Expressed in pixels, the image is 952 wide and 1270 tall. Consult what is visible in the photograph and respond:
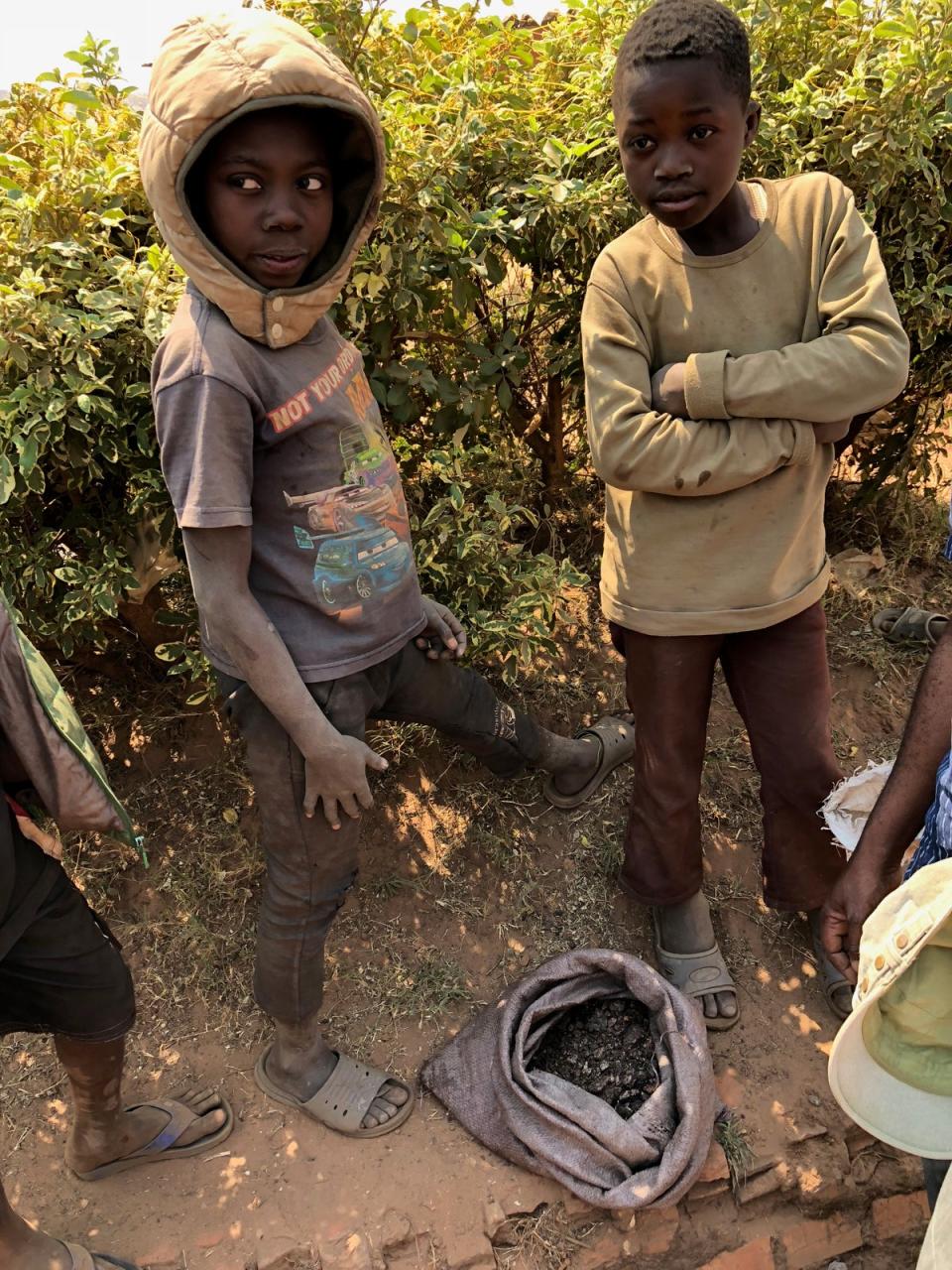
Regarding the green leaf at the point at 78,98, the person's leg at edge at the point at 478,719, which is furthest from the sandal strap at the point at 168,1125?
the green leaf at the point at 78,98

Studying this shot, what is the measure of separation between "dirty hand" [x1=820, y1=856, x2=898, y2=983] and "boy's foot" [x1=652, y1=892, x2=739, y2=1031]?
0.84m

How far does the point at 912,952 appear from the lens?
1.15 m

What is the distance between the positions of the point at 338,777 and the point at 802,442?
1.15 meters

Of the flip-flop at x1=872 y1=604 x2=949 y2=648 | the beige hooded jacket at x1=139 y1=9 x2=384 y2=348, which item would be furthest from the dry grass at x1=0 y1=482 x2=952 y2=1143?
the beige hooded jacket at x1=139 y1=9 x2=384 y2=348

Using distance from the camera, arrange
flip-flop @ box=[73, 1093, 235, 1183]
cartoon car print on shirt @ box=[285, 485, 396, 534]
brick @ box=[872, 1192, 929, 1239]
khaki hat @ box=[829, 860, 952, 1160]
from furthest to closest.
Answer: brick @ box=[872, 1192, 929, 1239], flip-flop @ box=[73, 1093, 235, 1183], cartoon car print on shirt @ box=[285, 485, 396, 534], khaki hat @ box=[829, 860, 952, 1160]

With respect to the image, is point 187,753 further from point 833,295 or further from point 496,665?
point 833,295

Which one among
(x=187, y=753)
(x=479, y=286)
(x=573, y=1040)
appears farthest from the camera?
(x=187, y=753)

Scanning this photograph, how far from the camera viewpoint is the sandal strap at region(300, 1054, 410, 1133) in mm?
2238

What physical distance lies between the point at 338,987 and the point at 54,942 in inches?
39.9

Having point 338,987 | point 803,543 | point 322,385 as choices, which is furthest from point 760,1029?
point 322,385

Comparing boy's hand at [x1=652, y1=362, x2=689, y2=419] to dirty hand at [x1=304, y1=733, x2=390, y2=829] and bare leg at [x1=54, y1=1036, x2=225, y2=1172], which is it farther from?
bare leg at [x1=54, y1=1036, x2=225, y2=1172]

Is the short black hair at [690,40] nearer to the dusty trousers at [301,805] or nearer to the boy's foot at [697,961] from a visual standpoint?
the dusty trousers at [301,805]

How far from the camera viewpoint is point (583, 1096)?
2.18m

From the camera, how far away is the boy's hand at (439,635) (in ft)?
7.07
